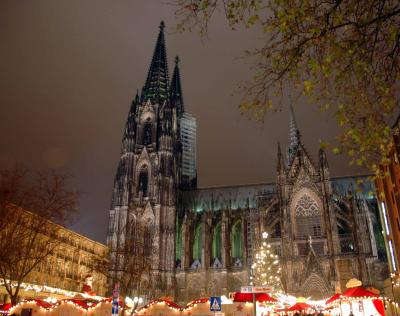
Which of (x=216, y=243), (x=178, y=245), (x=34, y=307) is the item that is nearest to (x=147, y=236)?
(x=178, y=245)

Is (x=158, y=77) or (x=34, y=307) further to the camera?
(x=158, y=77)

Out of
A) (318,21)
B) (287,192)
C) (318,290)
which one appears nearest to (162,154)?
(287,192)

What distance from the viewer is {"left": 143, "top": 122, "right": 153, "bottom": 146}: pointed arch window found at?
60.6m

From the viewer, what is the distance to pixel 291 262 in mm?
45125

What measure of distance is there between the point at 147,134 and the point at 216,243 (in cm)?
1972

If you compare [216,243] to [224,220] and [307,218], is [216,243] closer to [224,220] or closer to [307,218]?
[224,220]

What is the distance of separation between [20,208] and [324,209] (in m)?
34.5

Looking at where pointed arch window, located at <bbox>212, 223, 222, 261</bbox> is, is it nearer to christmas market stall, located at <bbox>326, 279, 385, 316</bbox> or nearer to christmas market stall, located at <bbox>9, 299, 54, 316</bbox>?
christmas market stall, located at <bbox>326, 279, 385, 316</bbox>

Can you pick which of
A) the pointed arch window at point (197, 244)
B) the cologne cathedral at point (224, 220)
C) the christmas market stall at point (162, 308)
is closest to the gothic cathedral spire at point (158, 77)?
the cologne cathedral at point (224, 220)

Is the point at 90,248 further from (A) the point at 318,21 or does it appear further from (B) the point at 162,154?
(A) the point at 318,21

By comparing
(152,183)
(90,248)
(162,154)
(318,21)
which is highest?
(162,154)

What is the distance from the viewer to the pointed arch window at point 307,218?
4738 centimetres

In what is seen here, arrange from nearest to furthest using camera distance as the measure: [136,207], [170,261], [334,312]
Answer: [334,312] → [170,261] → [136,207]

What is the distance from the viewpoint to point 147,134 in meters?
61.5
